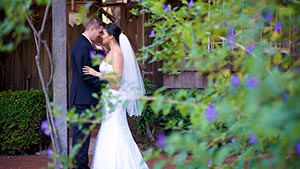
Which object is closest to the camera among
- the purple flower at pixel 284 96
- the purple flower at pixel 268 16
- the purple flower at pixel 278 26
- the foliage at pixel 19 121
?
the purple flower at pixel 284 96

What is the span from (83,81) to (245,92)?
133 inches

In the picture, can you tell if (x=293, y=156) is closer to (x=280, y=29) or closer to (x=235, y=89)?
(x=235, y=89)

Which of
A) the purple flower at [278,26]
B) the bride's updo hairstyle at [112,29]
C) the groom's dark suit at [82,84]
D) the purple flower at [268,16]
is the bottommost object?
the groom's dark suit at [82,84]

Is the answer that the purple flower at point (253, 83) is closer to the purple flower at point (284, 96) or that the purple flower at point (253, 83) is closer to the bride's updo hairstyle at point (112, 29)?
the purple flower at point (284, 96)

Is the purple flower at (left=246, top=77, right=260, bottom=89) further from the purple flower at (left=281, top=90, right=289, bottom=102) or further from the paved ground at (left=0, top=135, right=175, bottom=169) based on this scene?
the paved ground at (left=0, top=135, right=175, bottom=169)

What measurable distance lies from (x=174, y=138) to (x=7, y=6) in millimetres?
877

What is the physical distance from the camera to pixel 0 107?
726 centimetres

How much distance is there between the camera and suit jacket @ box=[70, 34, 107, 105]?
5.27 meters

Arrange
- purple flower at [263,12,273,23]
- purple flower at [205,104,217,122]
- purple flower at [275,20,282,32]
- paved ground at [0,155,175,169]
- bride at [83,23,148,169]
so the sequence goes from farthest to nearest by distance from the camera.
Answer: paved ground at [0,155,175,169], bride at [83,23,148,169], purple flower at [275,20,282,32], purple flower at [263,12,273,23], purple flower at [205,104,217,122]

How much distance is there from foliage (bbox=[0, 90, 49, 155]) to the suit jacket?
6.68 feet

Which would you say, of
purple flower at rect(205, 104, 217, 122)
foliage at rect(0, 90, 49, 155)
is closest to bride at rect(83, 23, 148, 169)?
foliage at rect(0, 90, 49, 155)

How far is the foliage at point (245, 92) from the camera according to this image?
5.14 feet

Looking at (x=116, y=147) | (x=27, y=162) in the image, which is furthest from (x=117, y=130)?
(x=27, y=162)

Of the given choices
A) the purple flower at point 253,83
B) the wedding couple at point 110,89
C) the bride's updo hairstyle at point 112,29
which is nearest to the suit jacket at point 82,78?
the wedding couple at point 110,89
